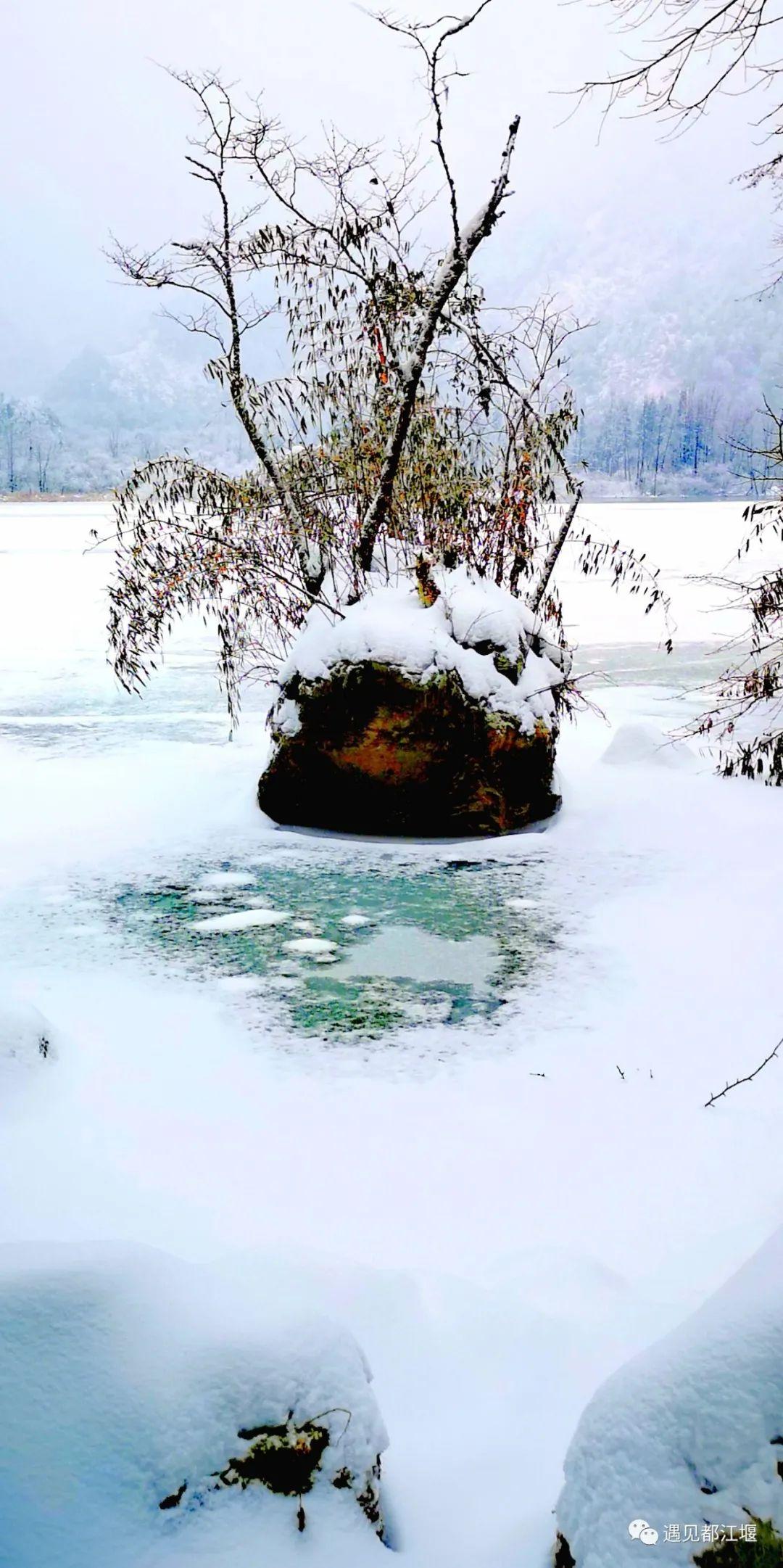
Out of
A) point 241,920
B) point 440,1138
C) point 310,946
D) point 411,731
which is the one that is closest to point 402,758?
point 411,731

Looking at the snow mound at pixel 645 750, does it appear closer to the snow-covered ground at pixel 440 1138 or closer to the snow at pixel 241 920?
the snow-covered ground at pixel 440 1138

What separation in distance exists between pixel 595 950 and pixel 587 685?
6.68 meters

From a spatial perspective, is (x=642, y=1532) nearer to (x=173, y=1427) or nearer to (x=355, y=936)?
(x=173, y=1427)

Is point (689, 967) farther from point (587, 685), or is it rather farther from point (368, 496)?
point (587, 685)

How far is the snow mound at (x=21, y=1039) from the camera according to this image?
11.2 ft

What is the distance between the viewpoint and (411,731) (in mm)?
6273

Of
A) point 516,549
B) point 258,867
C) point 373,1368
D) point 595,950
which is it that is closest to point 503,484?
point 516,549

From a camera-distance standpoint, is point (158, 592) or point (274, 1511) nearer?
point (274, 1511)

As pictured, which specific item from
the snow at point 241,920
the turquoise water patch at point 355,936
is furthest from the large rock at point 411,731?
the snow at point 241,920

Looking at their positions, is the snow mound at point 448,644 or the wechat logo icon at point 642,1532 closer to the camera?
the wechat logo icon at point 642,1532

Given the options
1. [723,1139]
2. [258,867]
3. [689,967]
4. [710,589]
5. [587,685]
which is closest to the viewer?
[723,1139]

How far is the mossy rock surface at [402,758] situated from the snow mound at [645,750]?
4.83 feet

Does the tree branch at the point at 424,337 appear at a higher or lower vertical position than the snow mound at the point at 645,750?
higher

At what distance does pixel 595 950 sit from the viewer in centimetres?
460
